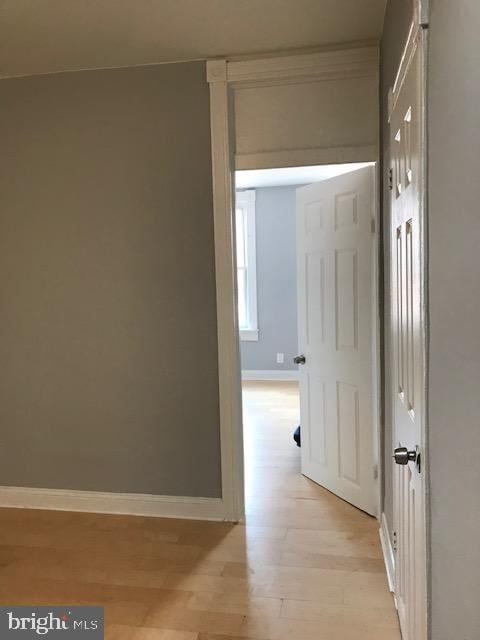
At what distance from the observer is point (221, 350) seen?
2998 millimetres

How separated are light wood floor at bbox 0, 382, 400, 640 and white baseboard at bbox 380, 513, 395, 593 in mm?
48

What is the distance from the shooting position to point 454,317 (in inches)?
43.2

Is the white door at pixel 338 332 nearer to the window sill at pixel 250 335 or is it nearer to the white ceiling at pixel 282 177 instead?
the white ceiling at pixel 282 177

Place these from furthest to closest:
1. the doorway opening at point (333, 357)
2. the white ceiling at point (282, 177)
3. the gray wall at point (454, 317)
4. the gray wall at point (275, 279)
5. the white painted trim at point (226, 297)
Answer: the gray wall at point (275, 279) < the white ceiling at point (282, 177) < the doorway opening at point (333, 357) < the white painted trim at point (226, 297) < the gray wall at point (454, 317)

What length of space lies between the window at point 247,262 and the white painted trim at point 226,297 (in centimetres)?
397

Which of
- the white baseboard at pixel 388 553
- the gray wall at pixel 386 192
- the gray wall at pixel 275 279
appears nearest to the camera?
the gray wall at pixel 386 192

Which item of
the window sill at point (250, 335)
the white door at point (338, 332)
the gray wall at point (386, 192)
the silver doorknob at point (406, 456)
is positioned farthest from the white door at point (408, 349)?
the window sill at point (250, 335)

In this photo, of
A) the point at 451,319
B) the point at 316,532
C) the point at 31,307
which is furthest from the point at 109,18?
the point at 316,532

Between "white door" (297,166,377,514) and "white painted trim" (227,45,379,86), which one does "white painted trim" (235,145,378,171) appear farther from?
"white painted trim" (227,45,379,86)

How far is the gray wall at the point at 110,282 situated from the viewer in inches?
118

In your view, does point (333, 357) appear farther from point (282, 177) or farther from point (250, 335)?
point (250, 335)

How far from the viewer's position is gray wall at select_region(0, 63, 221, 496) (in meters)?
2.99

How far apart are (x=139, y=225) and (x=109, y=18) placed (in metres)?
1.04

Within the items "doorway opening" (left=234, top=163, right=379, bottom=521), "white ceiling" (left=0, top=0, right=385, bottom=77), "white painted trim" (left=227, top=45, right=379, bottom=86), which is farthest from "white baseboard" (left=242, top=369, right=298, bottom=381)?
"white ceiling" (left=0, top=0, right=385, bottom=77)
